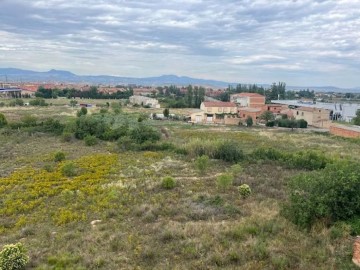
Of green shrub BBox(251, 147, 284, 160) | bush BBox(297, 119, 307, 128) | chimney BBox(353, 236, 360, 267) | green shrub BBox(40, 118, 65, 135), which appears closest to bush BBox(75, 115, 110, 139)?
green shrub BBox(40, 118, 65, 135)

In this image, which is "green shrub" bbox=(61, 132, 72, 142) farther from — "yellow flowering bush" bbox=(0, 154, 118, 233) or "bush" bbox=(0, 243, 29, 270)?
"bush" bbox=(0, 243, 29, 270)

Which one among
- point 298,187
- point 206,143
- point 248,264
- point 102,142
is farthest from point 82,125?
point 248,264

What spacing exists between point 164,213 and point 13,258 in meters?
5.99

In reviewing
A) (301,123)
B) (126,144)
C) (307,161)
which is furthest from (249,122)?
(307,161)

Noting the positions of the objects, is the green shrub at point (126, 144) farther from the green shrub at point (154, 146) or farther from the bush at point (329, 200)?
the bush at point (329, 200)

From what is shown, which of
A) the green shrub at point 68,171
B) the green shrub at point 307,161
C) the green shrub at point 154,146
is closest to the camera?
the green shrub at point 68,171

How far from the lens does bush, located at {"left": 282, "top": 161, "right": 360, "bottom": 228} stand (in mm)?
11070

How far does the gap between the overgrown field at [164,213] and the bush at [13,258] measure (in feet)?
1.11

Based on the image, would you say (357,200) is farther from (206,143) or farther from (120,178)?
(206,143)

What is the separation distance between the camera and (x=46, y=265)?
9188mm

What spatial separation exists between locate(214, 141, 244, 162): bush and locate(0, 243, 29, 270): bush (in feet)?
60.6

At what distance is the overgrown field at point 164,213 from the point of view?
9.44 metres

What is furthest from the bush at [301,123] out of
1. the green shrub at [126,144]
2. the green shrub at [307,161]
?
the green shrub at [126,144]

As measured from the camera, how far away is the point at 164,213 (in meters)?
13.7
